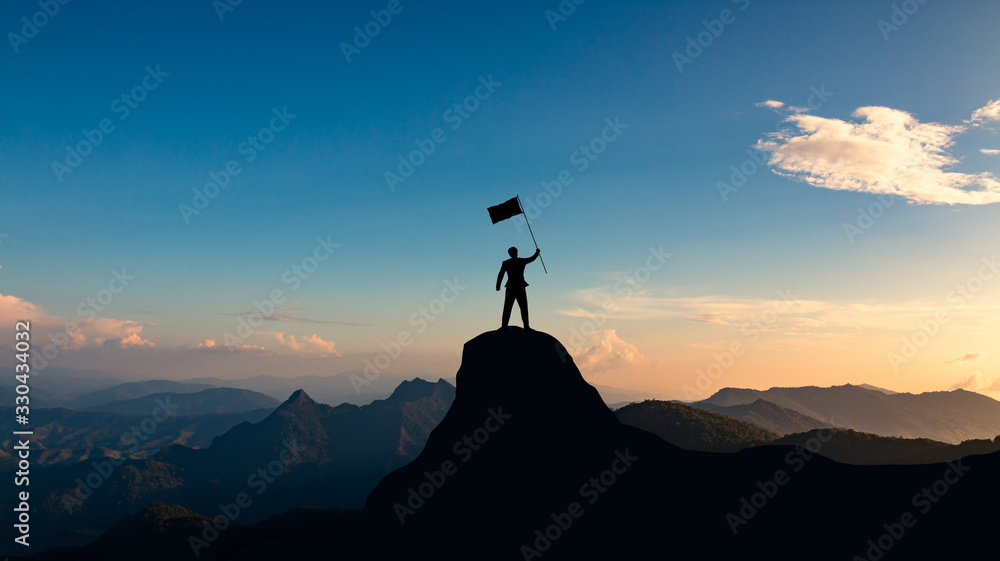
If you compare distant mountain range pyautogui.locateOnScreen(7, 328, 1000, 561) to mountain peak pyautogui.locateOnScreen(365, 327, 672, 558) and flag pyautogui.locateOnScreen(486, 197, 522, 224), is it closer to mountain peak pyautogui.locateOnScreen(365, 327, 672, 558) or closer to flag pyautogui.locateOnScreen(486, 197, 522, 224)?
mountain peak pyautogui.locateOnScreen(365, 327, 672, 558)

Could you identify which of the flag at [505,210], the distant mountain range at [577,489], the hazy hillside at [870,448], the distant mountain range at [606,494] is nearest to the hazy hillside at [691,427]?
the hazy hillside at [870,448]

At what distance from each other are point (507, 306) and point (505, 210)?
14.6ft

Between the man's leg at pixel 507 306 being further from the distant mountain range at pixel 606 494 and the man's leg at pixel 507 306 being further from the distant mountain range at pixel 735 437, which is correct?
the distant mountain range at pixel 735 437

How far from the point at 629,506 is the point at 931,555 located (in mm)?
9902

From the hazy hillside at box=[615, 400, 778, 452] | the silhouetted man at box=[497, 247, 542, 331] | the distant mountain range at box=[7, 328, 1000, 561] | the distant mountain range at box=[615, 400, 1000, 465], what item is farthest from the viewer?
the hazy hillside at box=[615, 400, 778, 452]

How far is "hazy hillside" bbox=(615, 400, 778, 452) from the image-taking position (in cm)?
13288

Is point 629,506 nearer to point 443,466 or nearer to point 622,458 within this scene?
point 622,458

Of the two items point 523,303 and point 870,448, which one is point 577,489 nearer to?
point 523,303

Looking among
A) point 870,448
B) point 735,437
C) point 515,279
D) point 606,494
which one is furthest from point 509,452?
point 735,437

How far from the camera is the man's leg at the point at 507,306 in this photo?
74.4 feet

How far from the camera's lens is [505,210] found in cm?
2347

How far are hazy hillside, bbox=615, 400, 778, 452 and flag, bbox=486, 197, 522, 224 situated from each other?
121 m

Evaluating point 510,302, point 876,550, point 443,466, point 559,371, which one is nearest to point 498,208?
point 510,302

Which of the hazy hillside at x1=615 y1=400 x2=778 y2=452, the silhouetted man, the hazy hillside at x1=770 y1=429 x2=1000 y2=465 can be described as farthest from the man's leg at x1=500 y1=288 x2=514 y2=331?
the hazy hillside at x1=615 y1=400 x2=778 y2=452
